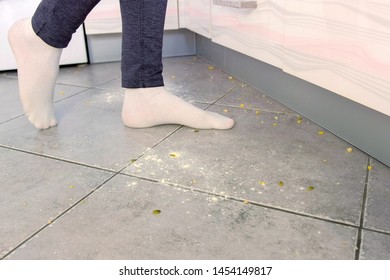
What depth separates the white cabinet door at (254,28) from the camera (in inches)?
48.4

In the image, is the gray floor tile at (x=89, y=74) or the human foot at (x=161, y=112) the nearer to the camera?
the human foot at (x=161, y=112)

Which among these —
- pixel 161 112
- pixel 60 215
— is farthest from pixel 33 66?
pixel 60 215

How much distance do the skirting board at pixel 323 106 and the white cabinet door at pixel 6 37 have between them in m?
0.83

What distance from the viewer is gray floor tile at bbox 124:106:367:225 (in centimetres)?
79

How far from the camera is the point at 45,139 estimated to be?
1.12 meters

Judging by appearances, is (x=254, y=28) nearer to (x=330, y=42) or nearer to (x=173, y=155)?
(x=330, y=42)

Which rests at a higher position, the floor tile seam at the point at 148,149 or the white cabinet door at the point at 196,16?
the white cabinet door at the point at 196,16

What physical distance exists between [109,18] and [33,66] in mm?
969

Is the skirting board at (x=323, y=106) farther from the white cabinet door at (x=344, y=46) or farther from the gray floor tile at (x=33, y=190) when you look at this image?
the gray floor tile at (x=33, y=190)

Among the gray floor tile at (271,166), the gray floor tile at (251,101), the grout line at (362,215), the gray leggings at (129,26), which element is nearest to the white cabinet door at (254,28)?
the gray floor tile at (251,101)

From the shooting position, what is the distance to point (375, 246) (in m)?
0.64

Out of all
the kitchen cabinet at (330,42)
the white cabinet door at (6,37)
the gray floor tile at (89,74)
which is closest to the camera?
the kitchen cabinet at (330,42)

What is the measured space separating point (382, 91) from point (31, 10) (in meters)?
1.71

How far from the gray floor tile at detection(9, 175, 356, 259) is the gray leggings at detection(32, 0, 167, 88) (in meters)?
0.40
